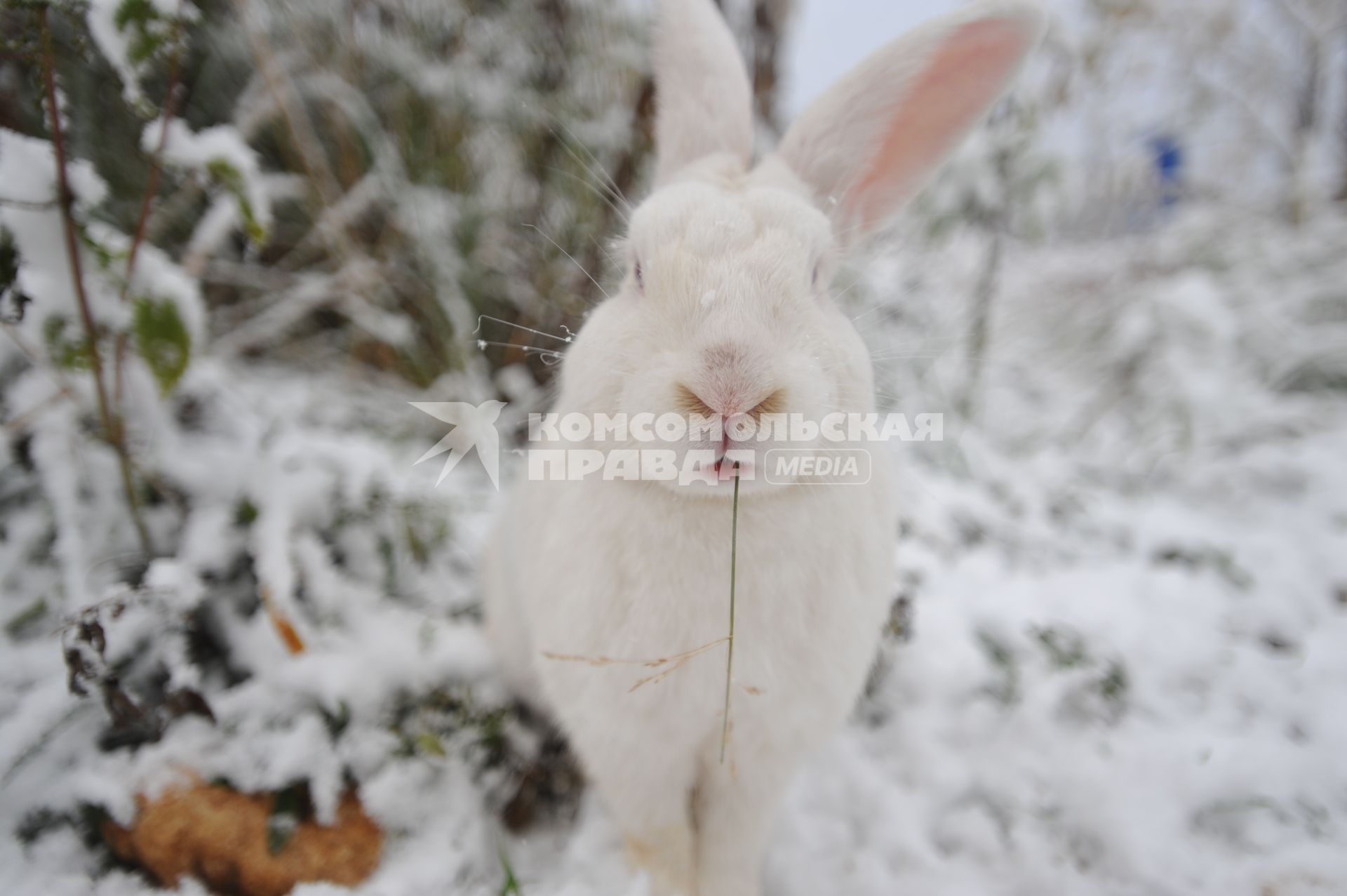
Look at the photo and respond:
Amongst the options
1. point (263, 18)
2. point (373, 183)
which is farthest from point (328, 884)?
point (263, 18)

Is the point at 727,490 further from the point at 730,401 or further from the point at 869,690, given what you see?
the point at 869,690

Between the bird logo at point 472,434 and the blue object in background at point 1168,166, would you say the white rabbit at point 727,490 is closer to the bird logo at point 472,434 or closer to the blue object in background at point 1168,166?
the bird logo at point 472,434

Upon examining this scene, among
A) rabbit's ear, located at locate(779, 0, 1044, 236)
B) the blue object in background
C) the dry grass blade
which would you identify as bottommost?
the dry grass blade

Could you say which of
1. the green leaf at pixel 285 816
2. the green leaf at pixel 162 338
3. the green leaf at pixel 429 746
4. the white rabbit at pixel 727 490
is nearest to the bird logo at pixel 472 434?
the white rabbit at pixel 727 490

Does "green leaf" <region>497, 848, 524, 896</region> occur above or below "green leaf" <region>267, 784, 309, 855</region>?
below

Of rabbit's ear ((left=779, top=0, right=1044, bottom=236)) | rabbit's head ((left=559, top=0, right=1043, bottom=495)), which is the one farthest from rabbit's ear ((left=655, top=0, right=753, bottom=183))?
rabbit's ear ((left=779, top=0, right=1044, bottom=236))

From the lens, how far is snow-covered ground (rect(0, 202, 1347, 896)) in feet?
4.22

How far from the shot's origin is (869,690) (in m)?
1.78

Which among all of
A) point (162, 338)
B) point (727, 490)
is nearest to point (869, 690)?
point (727, 490)

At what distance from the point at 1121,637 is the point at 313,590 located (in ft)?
8.21

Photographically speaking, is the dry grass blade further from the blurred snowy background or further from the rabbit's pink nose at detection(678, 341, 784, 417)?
the blurred snowy background

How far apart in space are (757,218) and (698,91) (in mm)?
572

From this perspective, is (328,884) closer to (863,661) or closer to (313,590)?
(313,590)

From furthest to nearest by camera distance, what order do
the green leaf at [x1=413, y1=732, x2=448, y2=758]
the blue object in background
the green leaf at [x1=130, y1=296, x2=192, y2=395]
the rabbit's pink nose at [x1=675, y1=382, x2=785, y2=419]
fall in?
the blue object in background, the green leaf at [x1=413, y1=732, x2=448, y2=758], the green leaf at [x1=130, y1=296, x2=192, y2=395], the rabbit's pink nose at [x1=675, y1=382, x2=785, y2=419]
